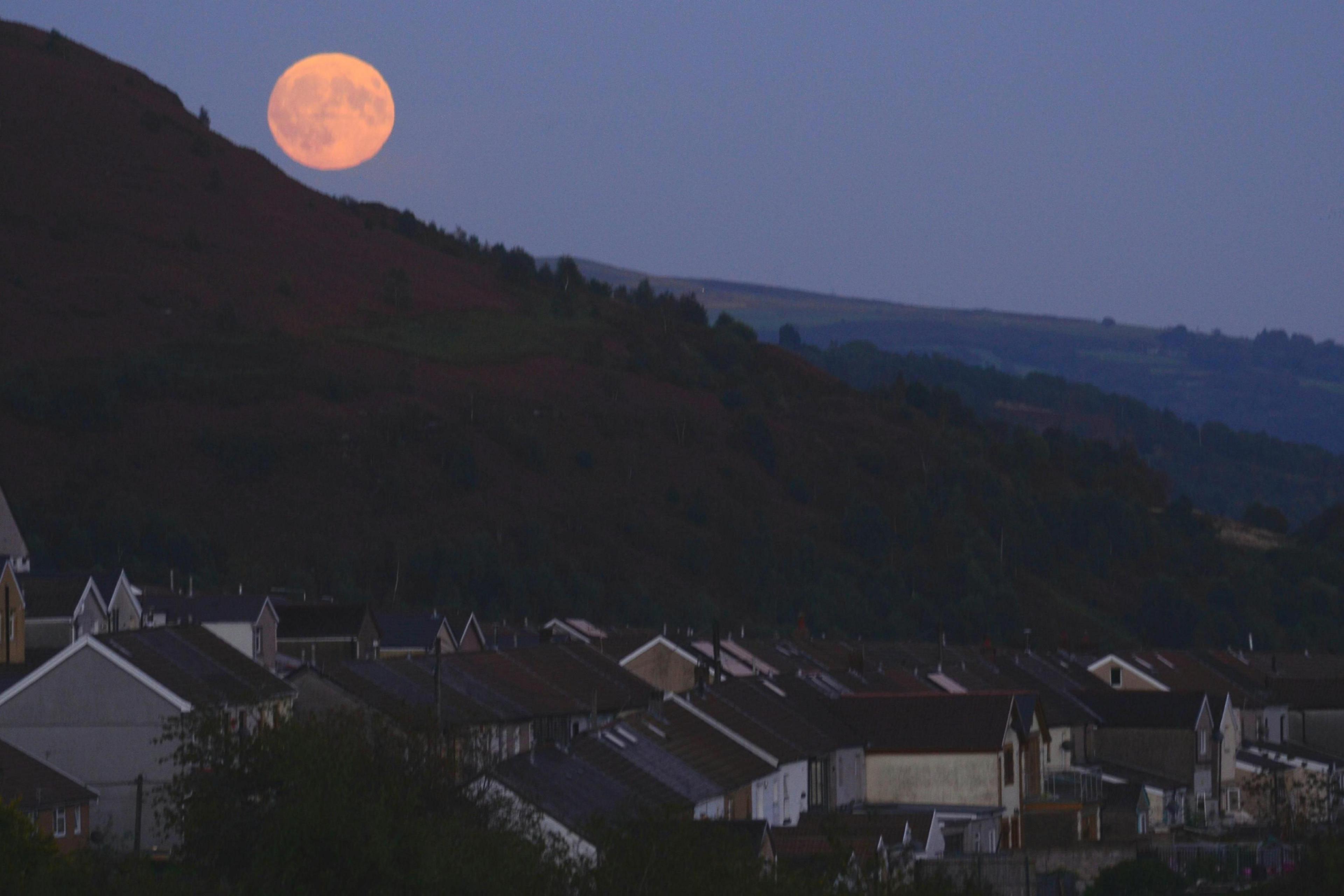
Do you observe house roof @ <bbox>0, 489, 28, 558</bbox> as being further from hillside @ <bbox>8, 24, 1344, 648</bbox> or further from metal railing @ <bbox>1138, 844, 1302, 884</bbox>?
metal railing @ <bbox>1138, 844, 1302, 884</bbox>

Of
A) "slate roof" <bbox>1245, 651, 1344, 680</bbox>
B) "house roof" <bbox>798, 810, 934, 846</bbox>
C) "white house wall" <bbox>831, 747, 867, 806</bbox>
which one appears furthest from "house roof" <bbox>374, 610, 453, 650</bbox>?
"slate roof" <bbox>1245, 651, 1344, 680</bbox>

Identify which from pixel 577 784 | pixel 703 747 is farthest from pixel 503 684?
pixel 577 784

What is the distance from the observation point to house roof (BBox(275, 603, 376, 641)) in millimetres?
60312

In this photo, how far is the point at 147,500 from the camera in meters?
102

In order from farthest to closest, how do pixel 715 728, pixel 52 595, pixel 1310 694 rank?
pixel 1310 694 → pixel 52 595 → pixel 715 728

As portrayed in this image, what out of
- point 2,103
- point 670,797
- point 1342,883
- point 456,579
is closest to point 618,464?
point 456,579

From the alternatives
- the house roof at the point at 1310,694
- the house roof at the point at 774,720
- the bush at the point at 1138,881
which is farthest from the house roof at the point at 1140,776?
the bush at the point at 1138,881

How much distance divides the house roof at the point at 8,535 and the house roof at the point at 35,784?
76.0 feet

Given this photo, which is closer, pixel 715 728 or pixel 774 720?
pixel 715 728

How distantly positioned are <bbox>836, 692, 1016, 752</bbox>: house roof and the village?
7cm

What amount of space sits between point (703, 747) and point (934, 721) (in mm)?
8783

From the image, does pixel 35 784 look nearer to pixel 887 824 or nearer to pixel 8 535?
pixel 887 824

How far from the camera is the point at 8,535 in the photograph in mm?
58000

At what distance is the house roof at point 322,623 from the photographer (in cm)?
6031
